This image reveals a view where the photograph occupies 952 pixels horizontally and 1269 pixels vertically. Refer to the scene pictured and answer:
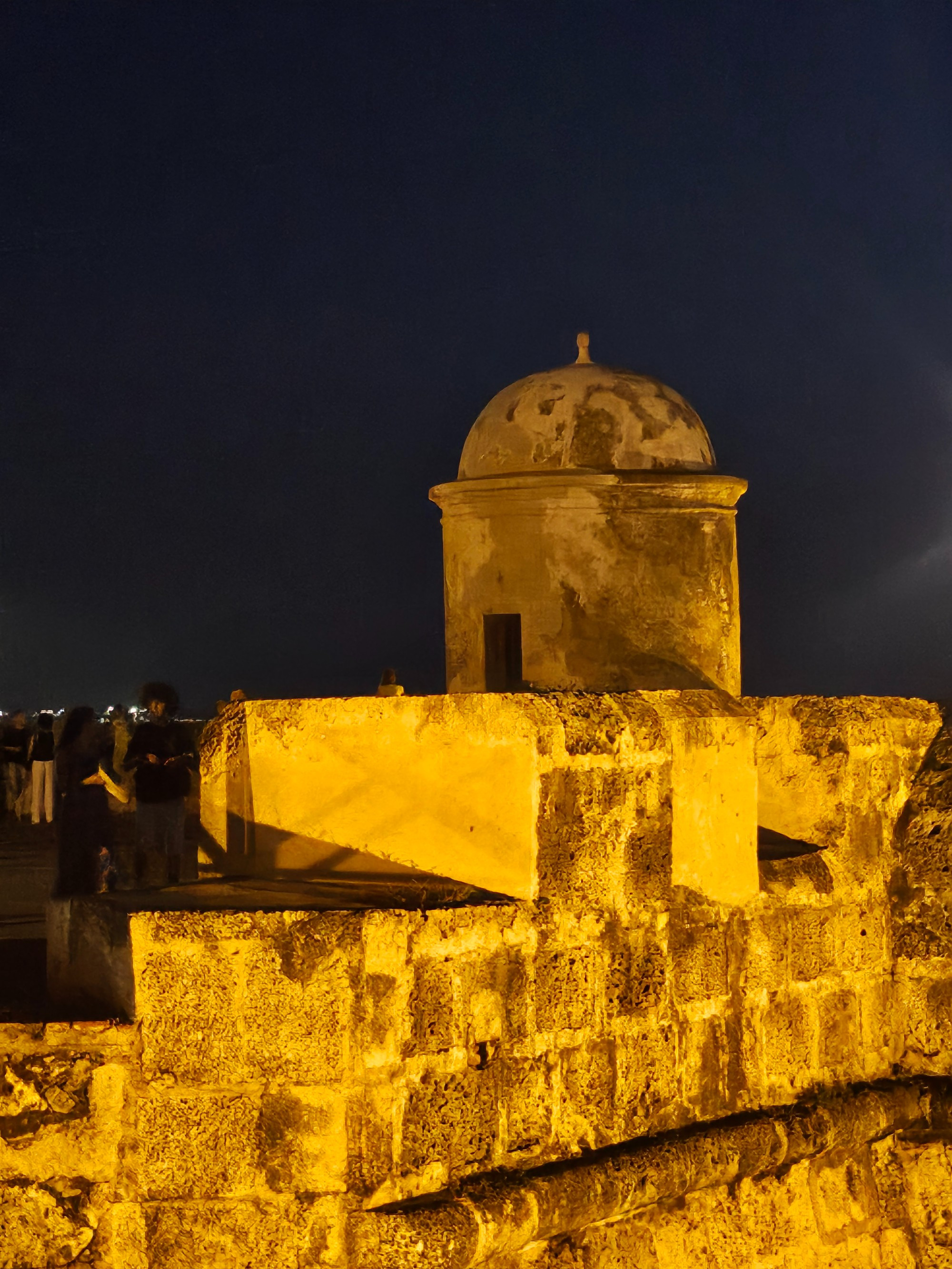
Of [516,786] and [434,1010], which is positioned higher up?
[516,786]

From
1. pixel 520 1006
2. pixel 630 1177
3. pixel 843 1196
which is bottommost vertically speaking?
pixel 843 1196

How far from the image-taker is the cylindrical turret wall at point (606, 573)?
7051 millimetres

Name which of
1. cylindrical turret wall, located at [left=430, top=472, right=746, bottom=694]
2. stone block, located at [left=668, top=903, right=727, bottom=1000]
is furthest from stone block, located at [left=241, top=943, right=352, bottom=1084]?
cylindrical turret wall, located at [left=430, top=472, right=746, bottom=694]

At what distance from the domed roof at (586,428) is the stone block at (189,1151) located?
13.8 feet

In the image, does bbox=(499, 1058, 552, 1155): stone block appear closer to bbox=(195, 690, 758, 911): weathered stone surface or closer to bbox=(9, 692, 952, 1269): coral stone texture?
bbox=(9, 692, 952, 1269): coral stone texture

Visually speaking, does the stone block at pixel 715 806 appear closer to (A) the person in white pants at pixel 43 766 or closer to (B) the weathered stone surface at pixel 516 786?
(B) the weathered stone surface at pixel 516 786

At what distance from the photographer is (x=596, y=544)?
23.1ft

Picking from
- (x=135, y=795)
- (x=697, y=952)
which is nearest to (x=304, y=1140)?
(x=697, y=952)

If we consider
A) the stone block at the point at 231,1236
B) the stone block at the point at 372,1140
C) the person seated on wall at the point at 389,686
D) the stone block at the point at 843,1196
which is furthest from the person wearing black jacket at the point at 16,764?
the stone block at the point at 372,1140

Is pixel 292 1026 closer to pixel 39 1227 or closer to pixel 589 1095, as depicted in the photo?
pixel 39 1227

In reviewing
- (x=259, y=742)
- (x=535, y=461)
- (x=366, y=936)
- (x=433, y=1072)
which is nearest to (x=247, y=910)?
(x=366, y=936)

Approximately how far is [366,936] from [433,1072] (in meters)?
0.44

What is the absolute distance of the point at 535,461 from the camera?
7.29 metres

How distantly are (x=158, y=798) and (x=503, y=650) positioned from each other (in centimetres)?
189
